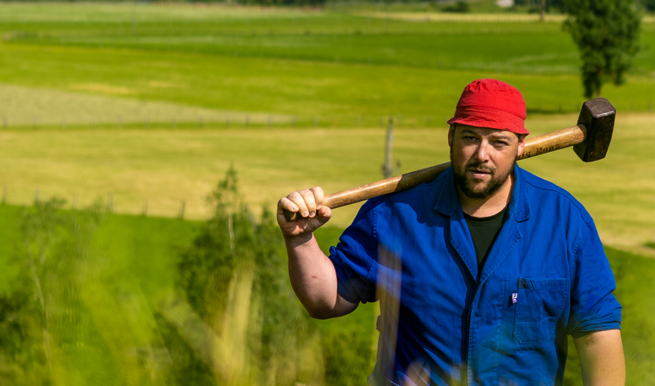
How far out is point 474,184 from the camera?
2789 millimetres

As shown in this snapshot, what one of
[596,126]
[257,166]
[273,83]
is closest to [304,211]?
[596,126]

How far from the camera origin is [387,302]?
2.82m

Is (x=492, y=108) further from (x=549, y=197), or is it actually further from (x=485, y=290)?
(x=485, y=290)

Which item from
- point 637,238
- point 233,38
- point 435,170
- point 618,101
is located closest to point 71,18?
point 233,38

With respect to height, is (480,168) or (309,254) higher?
(480,168)

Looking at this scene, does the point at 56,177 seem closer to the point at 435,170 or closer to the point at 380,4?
the point at 435,170

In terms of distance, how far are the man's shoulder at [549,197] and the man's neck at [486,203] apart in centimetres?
8

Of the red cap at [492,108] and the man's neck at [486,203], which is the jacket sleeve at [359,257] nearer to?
the man's neck at [486,203]

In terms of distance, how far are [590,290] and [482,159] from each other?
60cm

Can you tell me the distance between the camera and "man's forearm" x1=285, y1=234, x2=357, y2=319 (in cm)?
288

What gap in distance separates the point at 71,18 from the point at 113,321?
14540 cm

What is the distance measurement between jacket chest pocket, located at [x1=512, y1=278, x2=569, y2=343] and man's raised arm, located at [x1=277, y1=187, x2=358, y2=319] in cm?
70

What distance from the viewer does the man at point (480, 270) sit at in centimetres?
269

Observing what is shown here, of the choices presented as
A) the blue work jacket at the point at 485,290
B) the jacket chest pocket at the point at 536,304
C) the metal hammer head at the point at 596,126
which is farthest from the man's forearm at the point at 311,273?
the metal hammer head at the point at 596,126
